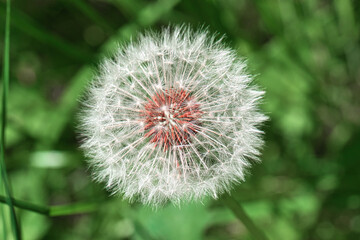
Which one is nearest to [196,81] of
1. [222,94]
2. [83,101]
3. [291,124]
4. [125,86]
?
[222,94]

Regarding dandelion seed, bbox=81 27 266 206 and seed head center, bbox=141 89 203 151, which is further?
seed head center, bbox=141 89 203 151

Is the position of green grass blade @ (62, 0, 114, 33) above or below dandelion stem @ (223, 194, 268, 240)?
above

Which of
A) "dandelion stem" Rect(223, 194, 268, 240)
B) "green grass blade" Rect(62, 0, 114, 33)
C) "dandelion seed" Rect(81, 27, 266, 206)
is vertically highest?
"green grass blade" Rect(62, 0, 114, 33)

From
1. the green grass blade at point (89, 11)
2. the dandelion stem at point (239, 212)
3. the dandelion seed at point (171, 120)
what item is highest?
the green grass blade at point (89, 11)

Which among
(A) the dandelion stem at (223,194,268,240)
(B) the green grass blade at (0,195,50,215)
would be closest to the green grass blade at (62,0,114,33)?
(B) the green grass blade at (0,195,50,215)

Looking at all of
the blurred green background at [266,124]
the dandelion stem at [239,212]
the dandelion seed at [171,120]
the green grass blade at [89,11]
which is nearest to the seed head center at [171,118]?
the dandelion seed at [171,120]

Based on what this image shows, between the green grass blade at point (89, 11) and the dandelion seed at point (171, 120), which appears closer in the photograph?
the dandelion seed at point (171, 120)

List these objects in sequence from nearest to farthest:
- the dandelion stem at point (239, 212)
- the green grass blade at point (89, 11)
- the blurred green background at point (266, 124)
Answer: the dandelion stem at point (239, 212)
the green grass blade at point (89, 11)
the blurred green background at point (266, 124)

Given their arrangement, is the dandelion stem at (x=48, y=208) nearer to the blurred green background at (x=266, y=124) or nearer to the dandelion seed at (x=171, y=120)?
the dandelion seed at (x=171, y=120)

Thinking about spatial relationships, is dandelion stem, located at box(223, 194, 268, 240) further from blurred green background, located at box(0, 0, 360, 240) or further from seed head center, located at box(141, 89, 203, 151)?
blurred green background, located at box(0, 0, 360, 240)
